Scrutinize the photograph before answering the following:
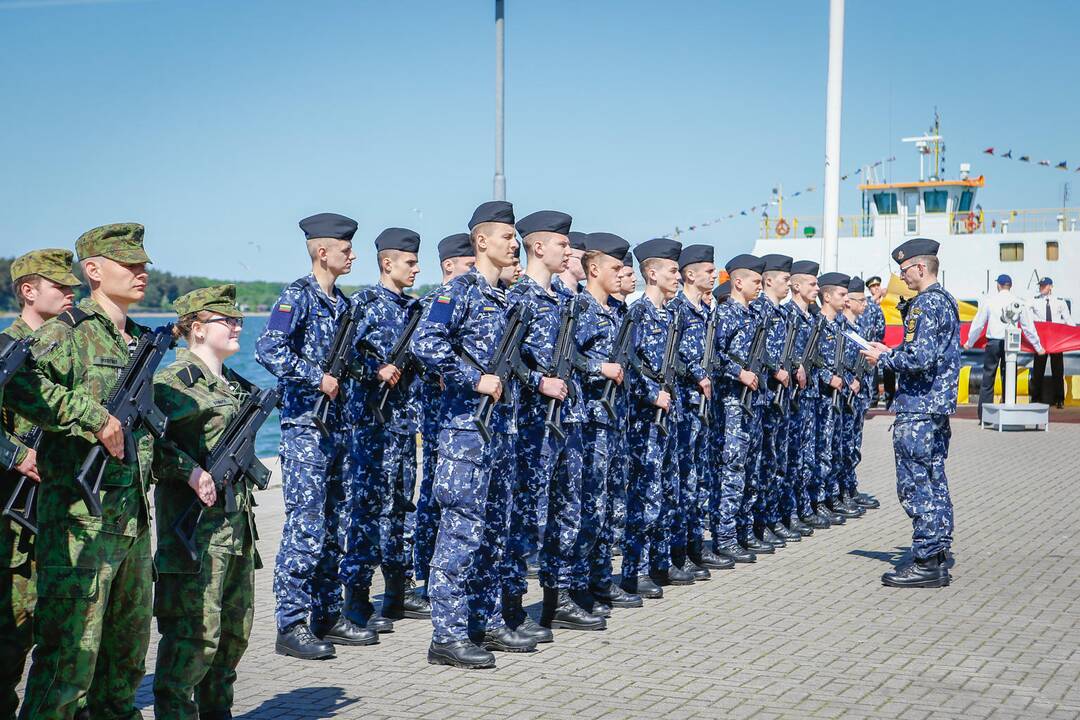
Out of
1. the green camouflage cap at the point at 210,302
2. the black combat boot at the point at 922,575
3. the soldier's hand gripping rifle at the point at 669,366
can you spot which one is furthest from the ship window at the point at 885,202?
the green camouflage cap at the point at 210,302

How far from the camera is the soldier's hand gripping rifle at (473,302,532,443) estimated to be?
5.85m

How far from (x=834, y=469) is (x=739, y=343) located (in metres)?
2.73

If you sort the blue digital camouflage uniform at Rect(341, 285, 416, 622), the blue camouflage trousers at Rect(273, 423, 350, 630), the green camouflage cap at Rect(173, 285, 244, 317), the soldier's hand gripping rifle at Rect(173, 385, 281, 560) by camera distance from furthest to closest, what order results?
the blue digital camouflage uniform at Rect(341, 285, 416, 622) → the blue camouflage trousers at Rect(273, 423, 350, 630) → the green camouflage cap at Rect(173, 285, 244, 317) → the soldier's hand gripping rifle at Rect(173, 385, 281, 560)

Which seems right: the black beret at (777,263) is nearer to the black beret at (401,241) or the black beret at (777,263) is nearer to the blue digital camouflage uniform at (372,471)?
the black beret at (401,241)

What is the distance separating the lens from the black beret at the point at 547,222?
6.52 m

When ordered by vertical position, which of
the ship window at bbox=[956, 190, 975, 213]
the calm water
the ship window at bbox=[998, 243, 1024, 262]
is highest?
the ship window at bbox=[956, 190, 975, 213]

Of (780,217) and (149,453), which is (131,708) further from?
(780,217)

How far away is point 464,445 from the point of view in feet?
19.1

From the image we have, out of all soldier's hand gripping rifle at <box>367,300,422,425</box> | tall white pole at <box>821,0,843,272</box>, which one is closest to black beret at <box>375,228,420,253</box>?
soldier's hand gripping rifle at <box>367,300,422,425</box>

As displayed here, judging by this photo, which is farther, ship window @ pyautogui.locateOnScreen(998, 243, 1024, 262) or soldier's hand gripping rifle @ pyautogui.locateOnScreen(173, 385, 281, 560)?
ship window @ pyautogui.locateOnScreen(998, 243, 1024, 262)

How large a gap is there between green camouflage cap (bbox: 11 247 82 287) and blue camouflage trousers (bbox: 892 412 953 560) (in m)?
5.35

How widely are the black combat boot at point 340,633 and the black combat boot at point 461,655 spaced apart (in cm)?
56

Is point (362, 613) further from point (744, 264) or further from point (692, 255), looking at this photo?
point (744, 264)

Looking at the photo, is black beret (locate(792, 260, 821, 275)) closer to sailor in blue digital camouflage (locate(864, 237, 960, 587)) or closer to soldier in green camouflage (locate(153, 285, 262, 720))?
sailor in blue digital camouflage (locate(864, 237, 960, 587))
